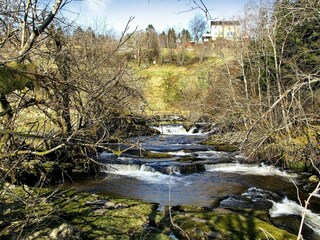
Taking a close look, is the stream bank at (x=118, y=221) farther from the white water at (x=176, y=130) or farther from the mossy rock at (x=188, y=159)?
the white water at (x=176, y=130)

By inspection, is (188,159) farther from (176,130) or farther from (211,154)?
(176,130)

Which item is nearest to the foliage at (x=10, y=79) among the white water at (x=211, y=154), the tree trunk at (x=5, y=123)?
the tree trunk at (x=5, y=123)

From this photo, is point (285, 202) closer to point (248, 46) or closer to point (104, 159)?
point (104, 159)

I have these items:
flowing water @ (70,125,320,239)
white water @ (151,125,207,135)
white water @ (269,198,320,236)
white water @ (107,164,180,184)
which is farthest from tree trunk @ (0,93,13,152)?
white water @ (151,125,207,135)

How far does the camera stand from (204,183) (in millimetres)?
13430

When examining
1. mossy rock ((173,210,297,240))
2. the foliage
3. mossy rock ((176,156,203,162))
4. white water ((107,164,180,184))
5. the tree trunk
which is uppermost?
the foliage

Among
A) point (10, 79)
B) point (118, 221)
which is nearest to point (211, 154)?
point (118, 221)

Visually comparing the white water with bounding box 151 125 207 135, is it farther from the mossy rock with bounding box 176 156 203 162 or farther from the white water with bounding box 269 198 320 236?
the white water with bounding box 269 198 320 236

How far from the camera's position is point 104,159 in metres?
16.5

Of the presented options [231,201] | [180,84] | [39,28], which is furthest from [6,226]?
[180,84]

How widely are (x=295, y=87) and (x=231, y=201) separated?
727 cm

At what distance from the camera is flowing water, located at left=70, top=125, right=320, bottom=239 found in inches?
426

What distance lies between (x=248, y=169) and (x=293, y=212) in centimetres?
551

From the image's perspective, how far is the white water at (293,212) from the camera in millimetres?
9219
